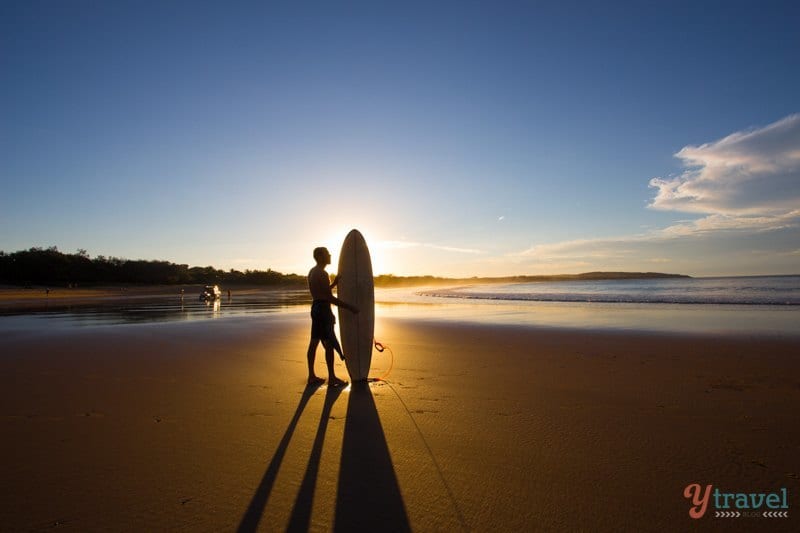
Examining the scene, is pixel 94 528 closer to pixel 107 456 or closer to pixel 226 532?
pixel 226 532

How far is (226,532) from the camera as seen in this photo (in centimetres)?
→ 237

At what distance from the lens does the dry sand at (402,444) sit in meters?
2.55

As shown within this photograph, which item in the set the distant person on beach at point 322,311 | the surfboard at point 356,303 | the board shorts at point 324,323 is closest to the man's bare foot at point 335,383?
the distant person on beach at point 322,311

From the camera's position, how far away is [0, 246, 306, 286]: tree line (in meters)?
60.4

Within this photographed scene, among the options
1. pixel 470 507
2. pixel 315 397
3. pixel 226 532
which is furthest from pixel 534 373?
pixel 226 532

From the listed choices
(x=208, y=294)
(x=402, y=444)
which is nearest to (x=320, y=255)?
(x=402, y=444)

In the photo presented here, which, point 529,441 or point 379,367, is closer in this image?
point 529,441

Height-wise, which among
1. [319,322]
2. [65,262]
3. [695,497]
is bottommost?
[695,497]

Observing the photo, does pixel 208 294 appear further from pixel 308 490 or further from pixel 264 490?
pixel 308 490

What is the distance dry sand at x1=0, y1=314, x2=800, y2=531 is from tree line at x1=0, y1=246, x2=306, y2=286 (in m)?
67.7

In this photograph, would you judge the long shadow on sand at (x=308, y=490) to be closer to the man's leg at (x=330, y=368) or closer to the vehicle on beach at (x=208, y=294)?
the man's leg at (x=330, y=368)

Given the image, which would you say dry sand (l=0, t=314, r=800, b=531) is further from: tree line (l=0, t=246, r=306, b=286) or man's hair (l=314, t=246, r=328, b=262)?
tree line (l=0, t=246, r=306, b=286)

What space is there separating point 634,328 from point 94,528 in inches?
464

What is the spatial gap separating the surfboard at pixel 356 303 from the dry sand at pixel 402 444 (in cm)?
51
